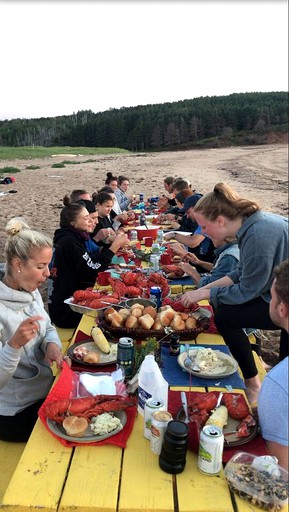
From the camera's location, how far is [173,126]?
77.5 metres

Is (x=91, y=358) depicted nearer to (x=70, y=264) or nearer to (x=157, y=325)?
(x=157, y=325)

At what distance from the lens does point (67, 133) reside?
94188 mm

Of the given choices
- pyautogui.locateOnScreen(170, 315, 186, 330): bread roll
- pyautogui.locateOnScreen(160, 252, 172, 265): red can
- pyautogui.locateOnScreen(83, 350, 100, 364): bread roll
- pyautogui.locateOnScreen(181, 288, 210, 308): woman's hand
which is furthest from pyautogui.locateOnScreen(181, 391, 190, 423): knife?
pyautogui.locateOnScreen(160, 252, 172, 265): red can

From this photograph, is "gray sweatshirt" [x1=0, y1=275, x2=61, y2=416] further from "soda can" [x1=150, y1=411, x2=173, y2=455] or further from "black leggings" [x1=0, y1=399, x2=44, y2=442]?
"soda can" [x1=150, y1=411, x2=173, y2=455]

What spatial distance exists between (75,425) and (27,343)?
0.81 meters

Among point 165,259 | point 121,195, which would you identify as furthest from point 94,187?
point 165,259

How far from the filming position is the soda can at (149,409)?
1746mm

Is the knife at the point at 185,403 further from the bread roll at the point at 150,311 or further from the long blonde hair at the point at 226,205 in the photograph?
the long blonde hair at the point at 226,205

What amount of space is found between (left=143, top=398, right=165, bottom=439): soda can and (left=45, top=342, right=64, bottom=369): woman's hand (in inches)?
32.0

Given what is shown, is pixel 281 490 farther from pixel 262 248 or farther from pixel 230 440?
pixel 262 248

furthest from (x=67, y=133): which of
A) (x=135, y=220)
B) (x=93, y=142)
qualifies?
(x=135, y=220)

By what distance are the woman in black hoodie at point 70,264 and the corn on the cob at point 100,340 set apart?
125 centimetres

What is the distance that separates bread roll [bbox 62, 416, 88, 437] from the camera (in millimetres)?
1799

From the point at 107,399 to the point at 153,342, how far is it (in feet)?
1.54
